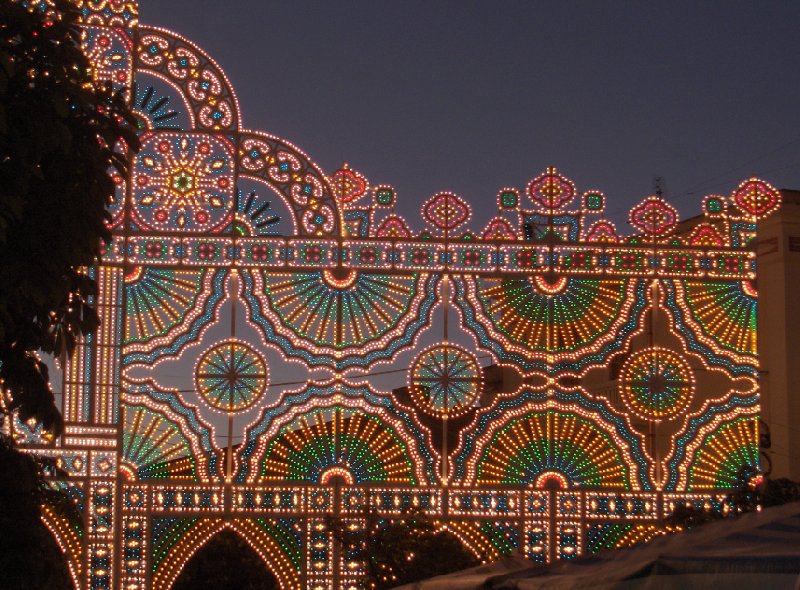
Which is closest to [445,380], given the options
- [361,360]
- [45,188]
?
[361,360]

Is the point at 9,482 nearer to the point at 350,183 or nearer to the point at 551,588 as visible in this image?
the point at 551,588

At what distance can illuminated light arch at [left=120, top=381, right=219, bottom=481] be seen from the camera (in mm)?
14539

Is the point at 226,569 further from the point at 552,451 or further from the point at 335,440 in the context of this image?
the point at 552,451

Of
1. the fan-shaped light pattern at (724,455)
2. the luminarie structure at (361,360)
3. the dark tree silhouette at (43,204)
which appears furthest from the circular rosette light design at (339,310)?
the dark tree silhouette at (43,204)

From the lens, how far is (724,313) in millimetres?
15344

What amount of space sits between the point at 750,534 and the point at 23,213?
4.26 m

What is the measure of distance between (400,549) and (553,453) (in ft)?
7.07

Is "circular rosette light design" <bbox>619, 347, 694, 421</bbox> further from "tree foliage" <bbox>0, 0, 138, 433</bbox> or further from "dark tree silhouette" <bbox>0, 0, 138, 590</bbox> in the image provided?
"tree foliage" <bbox>0, 0, 138, 433</bbox>

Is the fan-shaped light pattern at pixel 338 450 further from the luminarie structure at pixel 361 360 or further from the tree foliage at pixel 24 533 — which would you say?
the tree foliage at pixel 24 533

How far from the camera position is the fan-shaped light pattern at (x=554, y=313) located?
15.0 meters

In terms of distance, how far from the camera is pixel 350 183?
14.8 meters

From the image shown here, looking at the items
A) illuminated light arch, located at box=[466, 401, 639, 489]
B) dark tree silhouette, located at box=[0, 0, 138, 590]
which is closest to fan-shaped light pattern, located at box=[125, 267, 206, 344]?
illuminated light arch, located at box=[466, 401, 639, 489]

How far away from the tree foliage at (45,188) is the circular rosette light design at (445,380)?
22.7 feet

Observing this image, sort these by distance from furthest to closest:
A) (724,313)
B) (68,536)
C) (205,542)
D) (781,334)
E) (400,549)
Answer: (781,334)
(724,313)
(205,542)
(68,536)
(400,549)
